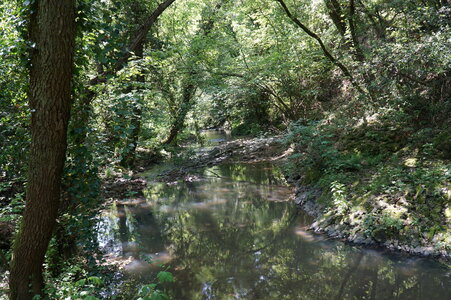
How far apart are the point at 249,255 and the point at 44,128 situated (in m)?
4.43

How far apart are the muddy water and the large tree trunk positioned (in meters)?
1.70

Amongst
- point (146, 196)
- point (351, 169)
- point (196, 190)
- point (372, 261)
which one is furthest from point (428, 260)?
point (146, 196)

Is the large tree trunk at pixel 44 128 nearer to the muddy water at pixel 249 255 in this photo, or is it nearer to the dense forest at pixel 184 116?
the dense forest at pixel 184 116

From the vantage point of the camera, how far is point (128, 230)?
7910 millimetres

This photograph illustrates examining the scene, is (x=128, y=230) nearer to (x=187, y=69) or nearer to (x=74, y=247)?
(x=74, y=247)

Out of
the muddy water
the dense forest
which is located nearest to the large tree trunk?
the dense forest

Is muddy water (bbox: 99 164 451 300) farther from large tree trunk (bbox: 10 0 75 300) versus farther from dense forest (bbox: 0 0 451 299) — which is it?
large tree trunk (bbox: 10 0 75 300)

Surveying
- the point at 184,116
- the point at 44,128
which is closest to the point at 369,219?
the point at 44,128

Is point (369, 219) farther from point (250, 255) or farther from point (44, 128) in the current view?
point (44, 128)

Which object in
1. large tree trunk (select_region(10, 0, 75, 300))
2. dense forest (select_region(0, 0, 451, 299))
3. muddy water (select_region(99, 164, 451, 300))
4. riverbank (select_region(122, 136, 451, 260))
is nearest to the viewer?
large tree trunk (select_region(10, 0, 75, 300))

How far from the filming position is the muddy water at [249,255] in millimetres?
4930

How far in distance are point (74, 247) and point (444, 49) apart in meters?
7.60

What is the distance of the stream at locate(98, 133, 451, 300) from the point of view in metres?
4.93

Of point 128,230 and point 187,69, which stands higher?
point 187,69
